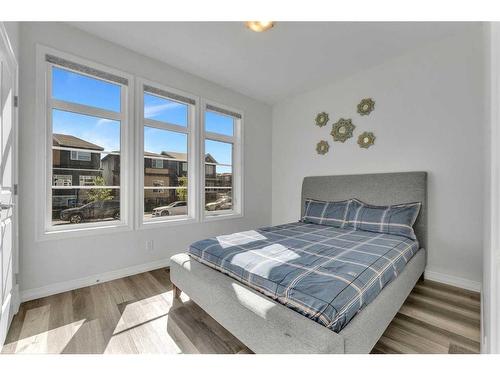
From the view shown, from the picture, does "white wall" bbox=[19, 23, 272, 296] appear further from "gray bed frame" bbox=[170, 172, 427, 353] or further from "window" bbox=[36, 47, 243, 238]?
"gray bed frame" bbox=[170, 172, 427, 353]

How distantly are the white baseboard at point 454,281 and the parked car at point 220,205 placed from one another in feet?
8.85

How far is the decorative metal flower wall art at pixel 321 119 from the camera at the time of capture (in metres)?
3.35

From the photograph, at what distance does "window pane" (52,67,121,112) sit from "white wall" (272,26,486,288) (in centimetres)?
268

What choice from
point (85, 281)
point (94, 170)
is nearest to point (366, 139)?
point (94, 170)

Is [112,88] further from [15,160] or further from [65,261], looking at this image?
[65,261]

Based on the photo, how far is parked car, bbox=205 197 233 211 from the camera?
11.3 feet

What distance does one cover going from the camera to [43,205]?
206 centimetres

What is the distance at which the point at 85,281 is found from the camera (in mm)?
2258

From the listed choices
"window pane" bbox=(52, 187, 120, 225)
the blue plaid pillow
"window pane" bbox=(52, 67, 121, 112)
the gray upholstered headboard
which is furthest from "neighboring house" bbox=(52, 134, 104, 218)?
the gray upholstered headboard

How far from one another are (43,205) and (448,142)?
4.05m

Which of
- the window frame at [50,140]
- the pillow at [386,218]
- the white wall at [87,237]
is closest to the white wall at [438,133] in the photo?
the pillow at [386,218]

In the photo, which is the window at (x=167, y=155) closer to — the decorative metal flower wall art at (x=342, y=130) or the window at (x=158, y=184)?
the window at (x=158, y=184)

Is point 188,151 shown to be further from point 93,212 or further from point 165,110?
point 93,212
